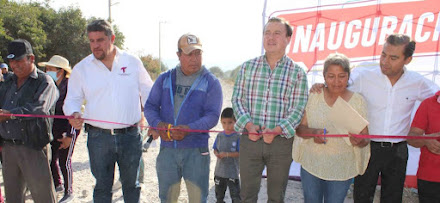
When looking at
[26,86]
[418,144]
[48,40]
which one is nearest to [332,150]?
[418,144]

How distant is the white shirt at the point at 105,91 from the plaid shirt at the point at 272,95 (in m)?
1.05

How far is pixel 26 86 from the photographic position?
11.2ft

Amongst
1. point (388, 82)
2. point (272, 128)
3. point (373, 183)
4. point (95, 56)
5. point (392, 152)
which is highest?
point (95, 56)

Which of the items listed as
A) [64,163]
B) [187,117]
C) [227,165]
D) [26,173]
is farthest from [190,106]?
[64,163]

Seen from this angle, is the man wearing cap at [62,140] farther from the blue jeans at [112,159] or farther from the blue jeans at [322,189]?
the blue jeans at [322,189]

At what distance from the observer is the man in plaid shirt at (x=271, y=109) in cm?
291

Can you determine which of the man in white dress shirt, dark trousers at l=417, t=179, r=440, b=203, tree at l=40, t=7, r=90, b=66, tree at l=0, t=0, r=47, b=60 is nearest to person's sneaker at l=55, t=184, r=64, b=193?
the man in white dress shirt

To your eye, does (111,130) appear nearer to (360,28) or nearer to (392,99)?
(392,99)

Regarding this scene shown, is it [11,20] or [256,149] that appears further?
[11,20]

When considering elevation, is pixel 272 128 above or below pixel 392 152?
above

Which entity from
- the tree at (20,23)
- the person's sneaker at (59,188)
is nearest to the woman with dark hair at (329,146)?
the person's sneaker at (59,188)

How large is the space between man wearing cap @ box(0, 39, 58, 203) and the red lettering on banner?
3.63m

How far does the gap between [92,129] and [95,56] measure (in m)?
0.69

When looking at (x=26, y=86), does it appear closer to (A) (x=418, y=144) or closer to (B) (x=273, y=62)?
(B) (x=273, y=62)
